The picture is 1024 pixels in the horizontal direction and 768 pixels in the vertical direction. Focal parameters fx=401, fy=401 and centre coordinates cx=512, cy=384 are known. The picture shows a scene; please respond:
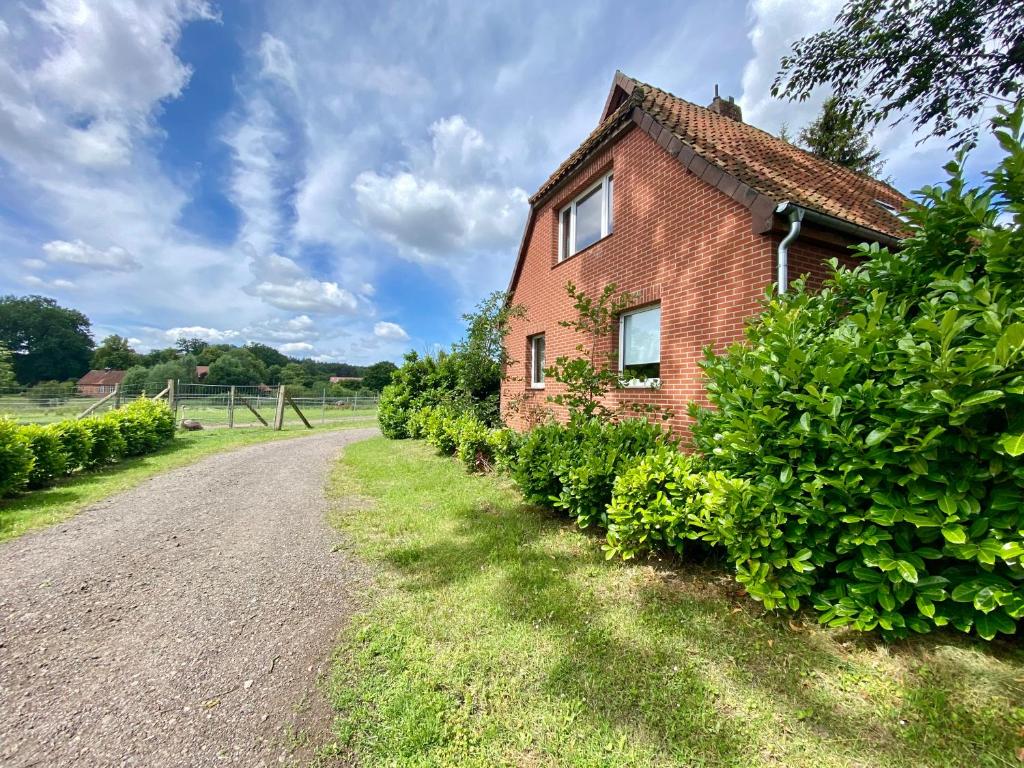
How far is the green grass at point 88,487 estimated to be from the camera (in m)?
4.81

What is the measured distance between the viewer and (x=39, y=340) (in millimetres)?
66250

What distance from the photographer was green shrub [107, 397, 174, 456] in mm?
8828

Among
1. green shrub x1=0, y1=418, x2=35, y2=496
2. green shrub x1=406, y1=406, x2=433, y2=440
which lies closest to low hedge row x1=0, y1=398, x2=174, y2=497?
green shrub x1=0, y1=418, x2=35, y2=496

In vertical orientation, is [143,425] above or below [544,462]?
below

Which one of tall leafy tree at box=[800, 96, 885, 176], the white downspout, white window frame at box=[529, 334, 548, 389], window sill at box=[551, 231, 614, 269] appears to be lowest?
white window frame at box=[529, 334, 548, 389]

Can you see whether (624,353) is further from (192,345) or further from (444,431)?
(192,345)

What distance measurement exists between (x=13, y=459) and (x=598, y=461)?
7.81 m

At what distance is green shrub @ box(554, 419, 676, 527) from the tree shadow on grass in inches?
34.7

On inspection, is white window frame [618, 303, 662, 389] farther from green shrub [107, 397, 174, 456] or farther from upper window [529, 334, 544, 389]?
green shrub [107, 397, 174, 456]

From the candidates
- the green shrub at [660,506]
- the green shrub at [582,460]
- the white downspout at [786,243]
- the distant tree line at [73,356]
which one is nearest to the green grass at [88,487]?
the green shrub at [582,460]

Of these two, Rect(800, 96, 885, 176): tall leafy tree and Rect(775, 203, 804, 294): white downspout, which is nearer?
Rect(775, 203, 804, 294): white downspout

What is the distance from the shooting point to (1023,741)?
176 cm

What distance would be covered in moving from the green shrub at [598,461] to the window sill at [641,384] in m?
→ 1.13

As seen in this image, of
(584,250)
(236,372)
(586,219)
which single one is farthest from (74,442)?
(236,372)
